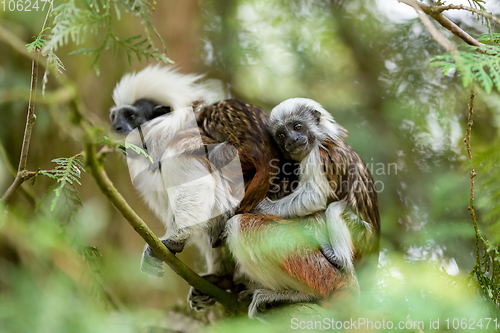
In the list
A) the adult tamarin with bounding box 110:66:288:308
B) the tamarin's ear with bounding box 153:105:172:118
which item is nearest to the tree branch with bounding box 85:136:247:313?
the adult tamarin with bounding box 110:66:288:308

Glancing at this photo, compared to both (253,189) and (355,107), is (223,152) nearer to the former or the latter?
(253,189)

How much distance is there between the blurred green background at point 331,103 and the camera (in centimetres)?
437

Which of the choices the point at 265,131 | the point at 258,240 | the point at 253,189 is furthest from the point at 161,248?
the point at 265,131

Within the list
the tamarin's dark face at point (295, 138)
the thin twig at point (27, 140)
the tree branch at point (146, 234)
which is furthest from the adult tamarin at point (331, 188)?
the thin twig at point (27, 140)

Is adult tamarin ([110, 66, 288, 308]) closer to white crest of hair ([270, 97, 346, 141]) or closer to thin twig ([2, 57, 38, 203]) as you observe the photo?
white crest of hair ([270, 97, 346, 141])

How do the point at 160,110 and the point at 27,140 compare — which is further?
the point at 160,110

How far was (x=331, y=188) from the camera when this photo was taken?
322 centimetres

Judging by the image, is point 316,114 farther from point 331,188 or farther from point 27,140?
point 27,140

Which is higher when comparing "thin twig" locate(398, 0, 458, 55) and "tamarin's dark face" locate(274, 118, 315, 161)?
"thin twig" locate(398, 0, 458, 55)

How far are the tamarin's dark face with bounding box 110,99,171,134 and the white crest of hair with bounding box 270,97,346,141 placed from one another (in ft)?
3.25

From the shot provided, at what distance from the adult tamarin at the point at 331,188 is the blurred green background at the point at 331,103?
1.40ft

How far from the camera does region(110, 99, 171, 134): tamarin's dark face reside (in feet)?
11.3

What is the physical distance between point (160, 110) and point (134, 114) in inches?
9.0

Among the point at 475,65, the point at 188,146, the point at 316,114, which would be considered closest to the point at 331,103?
the point at 316,114
